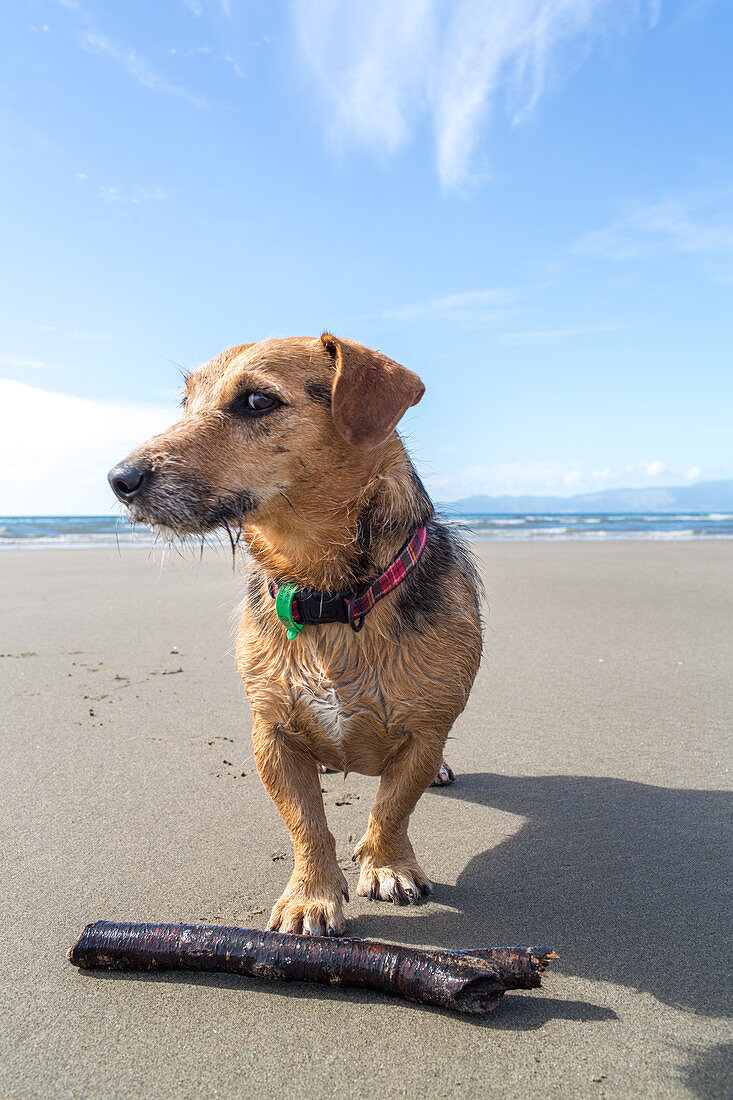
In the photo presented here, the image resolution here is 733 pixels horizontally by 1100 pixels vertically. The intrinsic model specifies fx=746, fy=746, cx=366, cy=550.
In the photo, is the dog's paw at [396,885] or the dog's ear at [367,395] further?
the dog's paw at [396,885]

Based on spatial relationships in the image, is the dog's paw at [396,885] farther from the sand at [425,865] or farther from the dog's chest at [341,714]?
the dog's chest at [341,714]

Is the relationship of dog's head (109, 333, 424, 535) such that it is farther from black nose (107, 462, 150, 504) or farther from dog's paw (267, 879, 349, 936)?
dog's paw (267, 879, 349, 936)

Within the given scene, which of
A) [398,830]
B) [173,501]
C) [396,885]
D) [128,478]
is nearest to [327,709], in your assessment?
[398,830]

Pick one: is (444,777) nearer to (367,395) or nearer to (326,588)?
(326,588)

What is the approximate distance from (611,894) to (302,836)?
45.4 inches

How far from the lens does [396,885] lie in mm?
2811

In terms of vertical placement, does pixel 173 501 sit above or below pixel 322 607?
above

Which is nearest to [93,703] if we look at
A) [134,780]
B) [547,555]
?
[134,780]

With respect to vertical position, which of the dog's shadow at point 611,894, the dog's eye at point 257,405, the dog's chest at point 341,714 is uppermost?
the dog's eye at point 257,405

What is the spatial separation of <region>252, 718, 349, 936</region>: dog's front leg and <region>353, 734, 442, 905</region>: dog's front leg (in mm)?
160

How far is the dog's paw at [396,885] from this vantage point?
280cm

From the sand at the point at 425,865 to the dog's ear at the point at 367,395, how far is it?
1.69m

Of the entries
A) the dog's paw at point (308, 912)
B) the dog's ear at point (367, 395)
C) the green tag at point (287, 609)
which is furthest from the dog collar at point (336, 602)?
the dog's paw at point (308, 912)

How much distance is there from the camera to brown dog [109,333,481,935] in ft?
8.55
